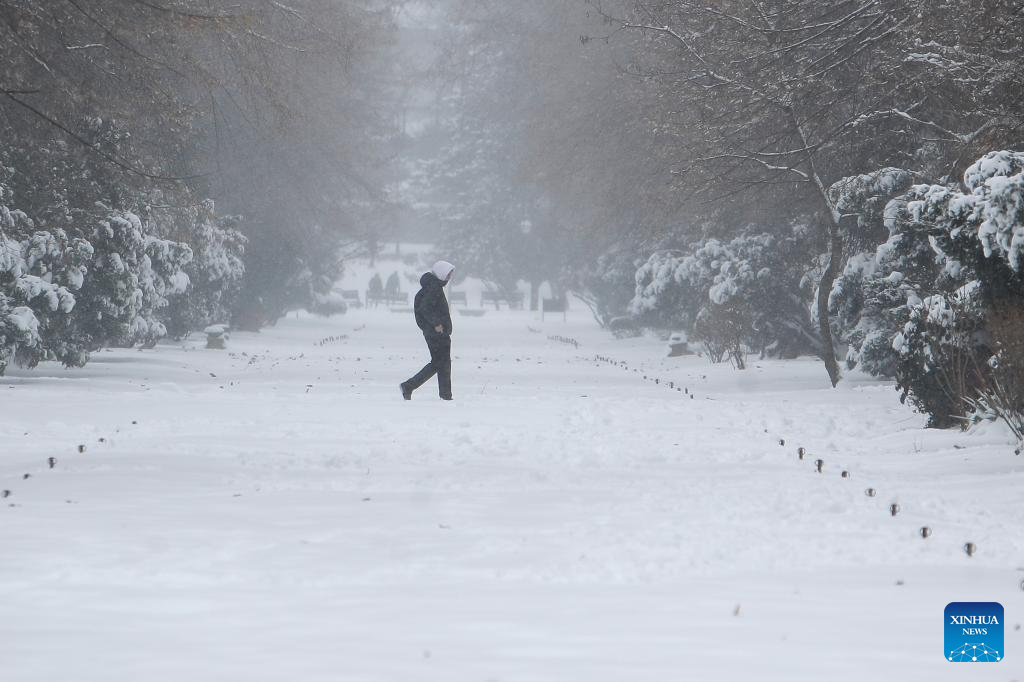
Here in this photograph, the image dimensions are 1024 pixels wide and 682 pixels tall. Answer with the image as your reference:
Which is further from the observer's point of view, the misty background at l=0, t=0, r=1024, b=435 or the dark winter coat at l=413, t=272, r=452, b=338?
the dark winter coat at l=413, t=272, r=452, b=338

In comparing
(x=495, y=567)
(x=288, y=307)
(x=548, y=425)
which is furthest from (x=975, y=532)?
(x=288, y=307)

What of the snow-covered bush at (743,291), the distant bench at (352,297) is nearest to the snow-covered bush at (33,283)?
the snow-covered bush at (743,291)

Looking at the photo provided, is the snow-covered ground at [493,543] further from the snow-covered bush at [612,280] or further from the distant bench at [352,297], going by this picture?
the distant bench at [352,297]

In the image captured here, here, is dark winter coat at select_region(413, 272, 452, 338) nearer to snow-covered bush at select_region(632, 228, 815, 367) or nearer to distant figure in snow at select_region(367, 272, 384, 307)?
snow-covered bush at select_region(632, 228, 815, 367)

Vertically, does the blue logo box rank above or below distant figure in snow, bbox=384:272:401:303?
below

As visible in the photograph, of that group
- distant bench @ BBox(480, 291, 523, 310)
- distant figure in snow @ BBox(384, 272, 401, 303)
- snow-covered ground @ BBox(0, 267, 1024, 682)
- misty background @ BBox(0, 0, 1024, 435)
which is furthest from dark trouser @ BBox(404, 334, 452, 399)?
distant figure in snow @ BBox(384, 272, 401, 303)

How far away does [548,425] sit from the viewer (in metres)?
14.1

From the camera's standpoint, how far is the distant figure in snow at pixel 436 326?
1708cm

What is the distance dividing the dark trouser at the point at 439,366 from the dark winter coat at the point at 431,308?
91 millimetres

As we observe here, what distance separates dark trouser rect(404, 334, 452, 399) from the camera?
17.1 meters

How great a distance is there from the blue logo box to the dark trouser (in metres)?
11.9

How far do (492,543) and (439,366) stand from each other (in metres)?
9.98

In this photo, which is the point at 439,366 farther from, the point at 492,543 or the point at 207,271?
the point at 207,271

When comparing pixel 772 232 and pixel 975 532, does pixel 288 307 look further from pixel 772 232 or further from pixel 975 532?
pixel 975 532
